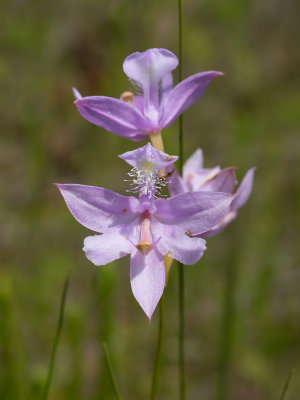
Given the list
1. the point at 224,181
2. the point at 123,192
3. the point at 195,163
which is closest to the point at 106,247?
the point at 224,181

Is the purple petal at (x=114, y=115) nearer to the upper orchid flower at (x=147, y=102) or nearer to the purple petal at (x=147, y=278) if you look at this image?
the upper orchid flower at (x=147, y=102)

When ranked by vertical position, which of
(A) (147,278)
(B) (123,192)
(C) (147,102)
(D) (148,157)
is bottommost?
(B) (123,192)

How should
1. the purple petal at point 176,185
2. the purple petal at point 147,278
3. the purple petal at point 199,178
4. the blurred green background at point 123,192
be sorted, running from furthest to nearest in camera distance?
the blurred green background at point 123,192
the purple petal at point 199,178
the purple petal at point 176,185
the purple petal at point 147,278

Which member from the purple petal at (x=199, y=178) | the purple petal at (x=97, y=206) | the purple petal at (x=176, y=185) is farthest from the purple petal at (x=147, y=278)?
the purple petal at (x=199, y=178)

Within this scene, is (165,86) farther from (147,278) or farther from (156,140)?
(147,278)

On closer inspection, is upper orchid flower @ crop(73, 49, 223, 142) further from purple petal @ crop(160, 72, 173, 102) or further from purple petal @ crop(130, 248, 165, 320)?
purple petal @ crop(130, 248, 165, 320)

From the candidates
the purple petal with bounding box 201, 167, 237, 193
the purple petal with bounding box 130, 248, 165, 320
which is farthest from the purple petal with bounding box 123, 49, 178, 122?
the purple petal with bounding box 130, 248, 165, 320

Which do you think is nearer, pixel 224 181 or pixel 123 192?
pixel 224 181

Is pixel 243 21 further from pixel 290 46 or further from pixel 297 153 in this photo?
pixel 297 153
